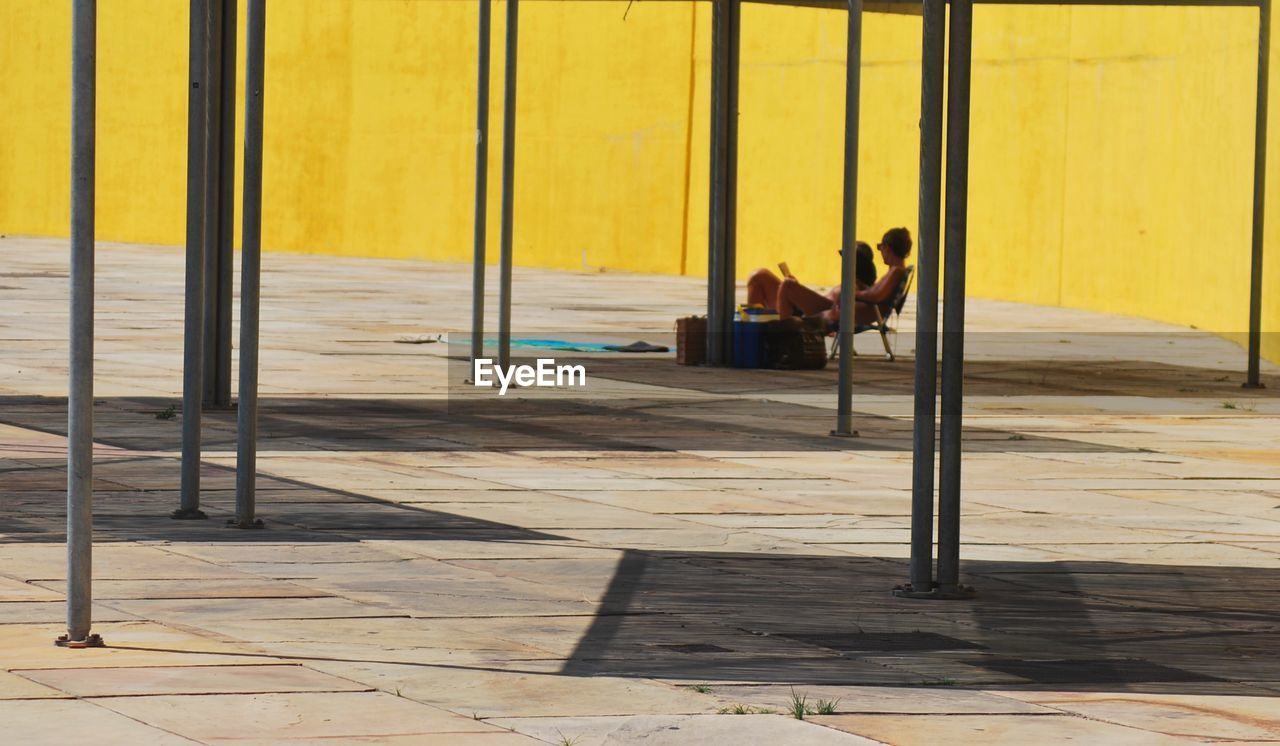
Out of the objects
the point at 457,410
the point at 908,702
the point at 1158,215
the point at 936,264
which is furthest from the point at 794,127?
the point at 908,702

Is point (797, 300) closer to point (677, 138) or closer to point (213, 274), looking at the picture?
point (213, 274)

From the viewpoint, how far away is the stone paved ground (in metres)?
4.80

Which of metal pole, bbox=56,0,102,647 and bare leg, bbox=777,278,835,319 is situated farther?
bare leg, bbox=777,278,835,319

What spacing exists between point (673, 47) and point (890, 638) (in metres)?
Answer: 24.2

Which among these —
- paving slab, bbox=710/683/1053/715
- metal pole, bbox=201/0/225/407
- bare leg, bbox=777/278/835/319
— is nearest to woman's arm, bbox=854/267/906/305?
bare leg, bbox=777/278/835/319

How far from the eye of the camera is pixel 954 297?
21.9ft

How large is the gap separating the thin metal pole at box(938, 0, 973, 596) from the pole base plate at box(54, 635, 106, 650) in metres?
2.49

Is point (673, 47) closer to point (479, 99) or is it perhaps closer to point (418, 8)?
point (418, 8)

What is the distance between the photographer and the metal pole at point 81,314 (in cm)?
534

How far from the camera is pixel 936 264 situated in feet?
21.9

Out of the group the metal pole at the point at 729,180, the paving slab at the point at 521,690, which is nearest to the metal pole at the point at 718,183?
the metal pole at the point at 729,180

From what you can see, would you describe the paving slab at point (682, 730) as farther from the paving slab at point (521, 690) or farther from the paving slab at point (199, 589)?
the paving slab at point (199, 589)

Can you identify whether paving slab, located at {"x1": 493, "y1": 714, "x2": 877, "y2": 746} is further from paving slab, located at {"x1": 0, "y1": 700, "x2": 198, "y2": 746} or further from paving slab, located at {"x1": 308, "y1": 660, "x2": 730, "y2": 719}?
paving slab, located at {"x1": 0, "y1": 700, "x2": 198, "y2": 746}

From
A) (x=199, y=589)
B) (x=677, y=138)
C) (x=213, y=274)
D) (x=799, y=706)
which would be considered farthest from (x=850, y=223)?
(x=677, y=138)
